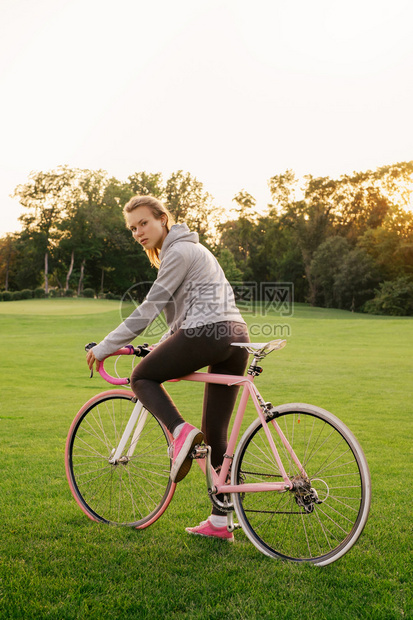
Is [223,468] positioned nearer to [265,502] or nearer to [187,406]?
[265,502]

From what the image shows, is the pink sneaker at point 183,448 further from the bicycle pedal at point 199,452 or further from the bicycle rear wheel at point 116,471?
the bicycle rear wheel at point 116,471

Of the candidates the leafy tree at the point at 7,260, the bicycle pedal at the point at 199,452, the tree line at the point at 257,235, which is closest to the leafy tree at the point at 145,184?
the tree line at the point at 257,235

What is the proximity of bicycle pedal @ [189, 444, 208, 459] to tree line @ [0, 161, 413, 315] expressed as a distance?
47.1 metres

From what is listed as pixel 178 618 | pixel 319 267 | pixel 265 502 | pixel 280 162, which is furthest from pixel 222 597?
pixel 280 162

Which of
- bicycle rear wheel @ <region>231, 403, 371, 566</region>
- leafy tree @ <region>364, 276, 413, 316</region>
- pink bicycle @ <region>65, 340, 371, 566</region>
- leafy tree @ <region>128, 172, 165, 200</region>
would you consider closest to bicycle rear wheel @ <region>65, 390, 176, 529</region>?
pink bicycle @ <region>65, 340, 371, 566</region>

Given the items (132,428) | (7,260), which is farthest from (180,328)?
(7,260)

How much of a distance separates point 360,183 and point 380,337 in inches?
1626

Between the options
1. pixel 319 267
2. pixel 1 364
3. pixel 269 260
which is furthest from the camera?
pixel 269 260

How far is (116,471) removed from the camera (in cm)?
385

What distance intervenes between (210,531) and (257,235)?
64.2 m

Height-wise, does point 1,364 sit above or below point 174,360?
below

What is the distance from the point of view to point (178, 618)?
7.90 ft

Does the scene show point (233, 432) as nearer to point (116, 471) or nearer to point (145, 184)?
point (116, 471)

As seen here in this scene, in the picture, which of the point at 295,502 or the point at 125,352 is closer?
the point at 295,502
